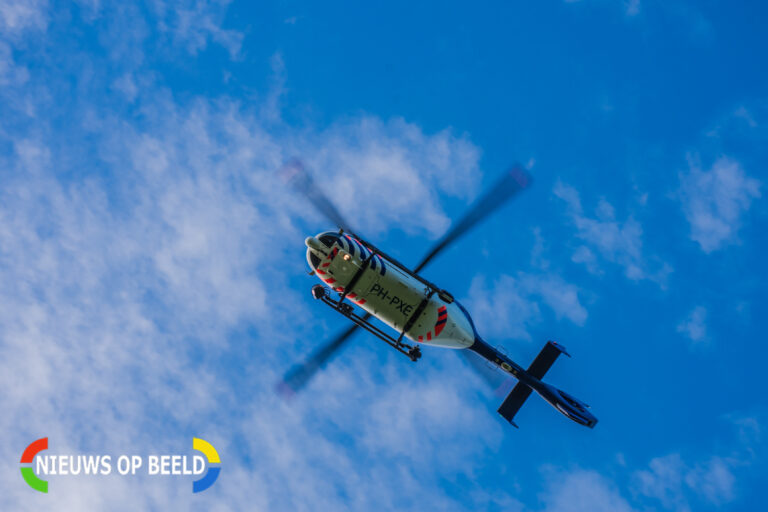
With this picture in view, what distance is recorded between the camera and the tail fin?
30141 mm

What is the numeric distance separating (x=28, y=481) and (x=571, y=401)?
33218 millimetres

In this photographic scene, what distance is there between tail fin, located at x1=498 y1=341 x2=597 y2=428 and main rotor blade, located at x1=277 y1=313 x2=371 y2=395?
10.0 m

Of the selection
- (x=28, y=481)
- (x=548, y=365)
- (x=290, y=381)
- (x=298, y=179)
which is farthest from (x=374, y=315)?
(x=28, y=481)

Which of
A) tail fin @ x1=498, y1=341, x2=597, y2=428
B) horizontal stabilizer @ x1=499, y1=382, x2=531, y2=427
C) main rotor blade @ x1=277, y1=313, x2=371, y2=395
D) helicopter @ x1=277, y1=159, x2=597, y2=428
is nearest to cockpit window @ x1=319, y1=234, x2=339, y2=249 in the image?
helicopter @ x1=277, y1=159, x2=597, y2=428

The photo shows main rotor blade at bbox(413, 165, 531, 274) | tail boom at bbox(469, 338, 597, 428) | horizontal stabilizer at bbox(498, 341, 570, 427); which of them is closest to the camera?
main rotor blade at bbox(413, 165, 531, 274)

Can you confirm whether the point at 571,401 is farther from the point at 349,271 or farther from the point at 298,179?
the point at 298,179

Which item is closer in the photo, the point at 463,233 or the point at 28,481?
the point at 463,233

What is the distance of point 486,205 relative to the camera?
24.8m

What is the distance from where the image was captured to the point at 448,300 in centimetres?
2541

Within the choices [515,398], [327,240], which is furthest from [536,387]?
[327,240]

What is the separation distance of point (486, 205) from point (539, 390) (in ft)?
37.3

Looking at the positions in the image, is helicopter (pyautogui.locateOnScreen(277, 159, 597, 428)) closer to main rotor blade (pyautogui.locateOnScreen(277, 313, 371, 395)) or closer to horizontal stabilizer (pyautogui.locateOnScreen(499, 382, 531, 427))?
main rotor blade (pyautogui.locateOnScreen(277, 313, 371, 395))

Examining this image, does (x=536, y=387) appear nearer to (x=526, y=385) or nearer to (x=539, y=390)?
(x=539, y=390)

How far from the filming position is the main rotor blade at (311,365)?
2645cm
